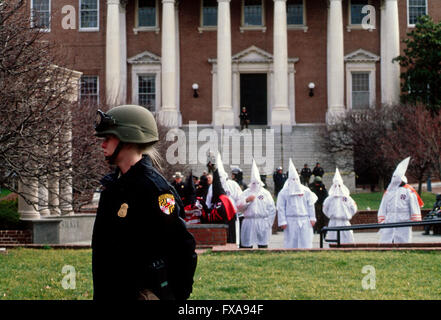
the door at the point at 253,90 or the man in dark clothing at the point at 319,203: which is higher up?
the door at the point at 253,90

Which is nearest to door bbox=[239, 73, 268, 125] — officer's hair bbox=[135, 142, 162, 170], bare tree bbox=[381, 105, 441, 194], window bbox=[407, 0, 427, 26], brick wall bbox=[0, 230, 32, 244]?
window bbox=[407, 0, 427, 26]

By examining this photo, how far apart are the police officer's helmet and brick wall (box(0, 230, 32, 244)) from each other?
44.5 feet

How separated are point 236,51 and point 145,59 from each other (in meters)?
6.14

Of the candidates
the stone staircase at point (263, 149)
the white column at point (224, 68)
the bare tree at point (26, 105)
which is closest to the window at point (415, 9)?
the stone staircase at point (263, 149)

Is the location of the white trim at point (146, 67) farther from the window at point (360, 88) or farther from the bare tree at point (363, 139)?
the window at point (360, 88)

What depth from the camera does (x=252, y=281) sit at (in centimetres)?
945

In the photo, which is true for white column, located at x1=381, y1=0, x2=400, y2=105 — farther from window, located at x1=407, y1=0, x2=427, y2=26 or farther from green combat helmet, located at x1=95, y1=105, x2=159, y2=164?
green combat helmet, located at x1=95, y1=105, x2=159, y2=164

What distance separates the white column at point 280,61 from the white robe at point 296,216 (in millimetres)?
26649

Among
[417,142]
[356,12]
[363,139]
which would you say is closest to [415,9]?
[356,12]

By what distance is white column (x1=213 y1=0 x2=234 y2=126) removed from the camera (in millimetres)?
43281

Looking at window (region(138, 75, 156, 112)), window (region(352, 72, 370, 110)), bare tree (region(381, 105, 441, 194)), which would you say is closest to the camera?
bare tree (region(381, 105, 441, 194))

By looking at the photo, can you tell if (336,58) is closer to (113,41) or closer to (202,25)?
(202,25)

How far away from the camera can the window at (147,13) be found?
4700 cm

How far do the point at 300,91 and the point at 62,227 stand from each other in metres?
30.1
